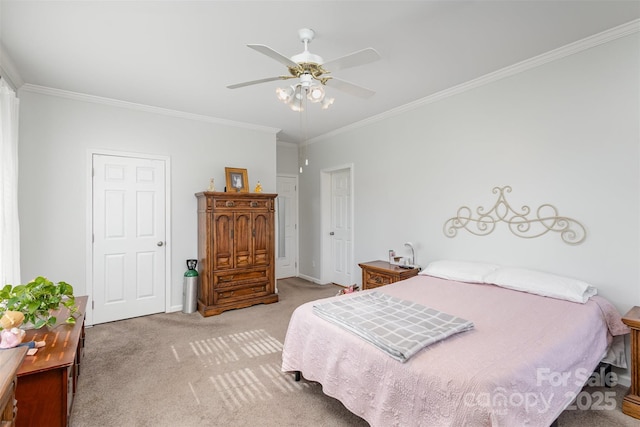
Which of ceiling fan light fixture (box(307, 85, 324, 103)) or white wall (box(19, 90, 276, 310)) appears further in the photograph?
white wall (box(19, 90, 276, 310))

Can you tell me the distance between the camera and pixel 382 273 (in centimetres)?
363

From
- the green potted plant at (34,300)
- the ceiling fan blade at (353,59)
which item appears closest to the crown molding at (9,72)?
the green potted plant at (34,300)

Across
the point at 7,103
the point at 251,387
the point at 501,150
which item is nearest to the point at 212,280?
the point at 251,387

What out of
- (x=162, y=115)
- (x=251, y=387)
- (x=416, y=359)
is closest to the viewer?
(x=416, y=359)

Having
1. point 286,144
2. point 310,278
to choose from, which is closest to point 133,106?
point 286,144

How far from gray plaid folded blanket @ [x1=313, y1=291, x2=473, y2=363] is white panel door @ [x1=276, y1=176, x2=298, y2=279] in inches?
135

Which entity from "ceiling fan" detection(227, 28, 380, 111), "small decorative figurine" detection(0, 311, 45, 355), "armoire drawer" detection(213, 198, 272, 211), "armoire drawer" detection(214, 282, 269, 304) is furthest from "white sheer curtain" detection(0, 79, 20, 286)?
"ceiling fan" detection(227, 28, 380, 111)

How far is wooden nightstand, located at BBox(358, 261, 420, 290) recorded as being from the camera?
3462 mm

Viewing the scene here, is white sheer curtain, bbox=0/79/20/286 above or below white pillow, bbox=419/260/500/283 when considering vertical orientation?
above

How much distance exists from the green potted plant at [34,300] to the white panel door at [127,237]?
68.1 inches

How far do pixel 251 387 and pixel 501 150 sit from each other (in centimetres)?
309

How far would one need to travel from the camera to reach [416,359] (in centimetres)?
153

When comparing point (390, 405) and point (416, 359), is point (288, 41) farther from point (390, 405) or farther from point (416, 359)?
point (390, 405)

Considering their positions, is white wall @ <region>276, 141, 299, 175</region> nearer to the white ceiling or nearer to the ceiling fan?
the white ceiling
